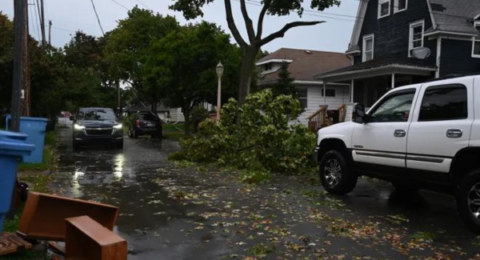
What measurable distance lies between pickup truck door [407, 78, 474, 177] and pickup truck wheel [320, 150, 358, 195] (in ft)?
5.66

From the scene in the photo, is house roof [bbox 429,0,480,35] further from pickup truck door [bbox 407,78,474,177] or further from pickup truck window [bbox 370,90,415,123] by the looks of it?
pickup truck door [bbox 407,78,474,177]

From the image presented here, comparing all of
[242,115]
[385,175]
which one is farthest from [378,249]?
[242,115]

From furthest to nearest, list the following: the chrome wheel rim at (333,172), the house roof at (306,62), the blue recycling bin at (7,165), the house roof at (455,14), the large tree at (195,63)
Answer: the house roof at (306,62)
the large tree at (195,63)
the house roof at (455,14)
the chrome wheel rim at (333,172)
the blue recycling bin at (7,165)

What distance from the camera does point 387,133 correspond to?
7.91m

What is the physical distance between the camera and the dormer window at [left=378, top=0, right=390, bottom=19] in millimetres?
25062

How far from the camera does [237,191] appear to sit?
31.7 ft

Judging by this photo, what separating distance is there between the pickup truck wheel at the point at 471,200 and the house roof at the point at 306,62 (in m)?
26.3

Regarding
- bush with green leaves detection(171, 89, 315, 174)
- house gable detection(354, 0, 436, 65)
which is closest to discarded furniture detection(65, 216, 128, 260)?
bush with green leaves detection(171, 89, 315, 174)

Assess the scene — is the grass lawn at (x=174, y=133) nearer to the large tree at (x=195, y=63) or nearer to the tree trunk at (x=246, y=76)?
the large tree at (x=195, y=63)

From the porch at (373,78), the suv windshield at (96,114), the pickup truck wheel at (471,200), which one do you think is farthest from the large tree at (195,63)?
the pickup truck wheel at (471,200)

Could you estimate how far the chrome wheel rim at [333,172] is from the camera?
363 inches

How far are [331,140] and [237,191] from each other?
2.17 meters

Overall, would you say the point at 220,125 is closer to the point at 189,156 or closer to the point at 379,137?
the point at 189,156

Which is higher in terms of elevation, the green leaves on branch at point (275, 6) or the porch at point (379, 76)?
the green leaves on branch at point (275, 6)
